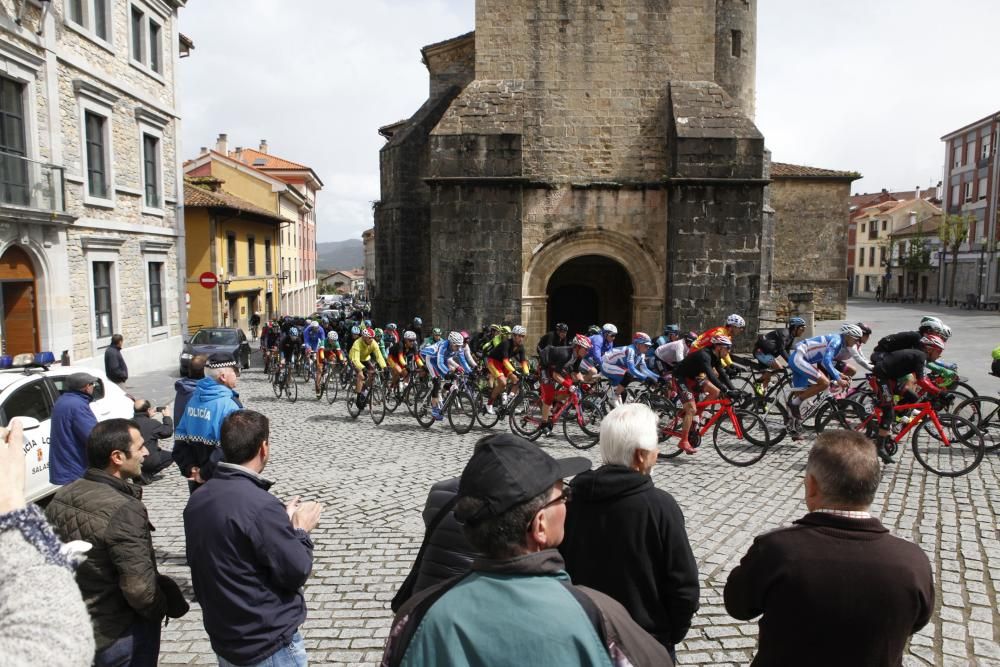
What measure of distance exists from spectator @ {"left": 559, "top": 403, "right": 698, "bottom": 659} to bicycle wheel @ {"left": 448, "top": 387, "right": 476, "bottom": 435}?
26.5 feet

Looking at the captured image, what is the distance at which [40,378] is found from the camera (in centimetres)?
701

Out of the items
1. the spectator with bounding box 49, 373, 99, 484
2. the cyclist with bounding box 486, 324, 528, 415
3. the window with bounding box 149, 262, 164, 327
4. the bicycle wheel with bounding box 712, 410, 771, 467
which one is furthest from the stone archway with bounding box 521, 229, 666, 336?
the spectator with bounding box 49, 373, 99, 484

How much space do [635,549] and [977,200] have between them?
6247 cm

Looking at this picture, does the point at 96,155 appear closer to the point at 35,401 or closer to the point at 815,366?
the point at 35,401

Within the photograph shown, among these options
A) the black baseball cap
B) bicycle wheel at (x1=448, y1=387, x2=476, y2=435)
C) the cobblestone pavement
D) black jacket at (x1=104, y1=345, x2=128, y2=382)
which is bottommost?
the cobblestone pavement

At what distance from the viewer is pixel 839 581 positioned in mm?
2205

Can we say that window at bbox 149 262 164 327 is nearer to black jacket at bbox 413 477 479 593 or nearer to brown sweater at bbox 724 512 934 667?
black jacket at bbox 413 477 479 593

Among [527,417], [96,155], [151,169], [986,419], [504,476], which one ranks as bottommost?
[527,417]

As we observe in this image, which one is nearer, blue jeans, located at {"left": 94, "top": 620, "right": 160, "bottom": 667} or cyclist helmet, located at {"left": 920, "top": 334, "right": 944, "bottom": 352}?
blue jeans, located at {"left": 94, "top": 620, "right": 160, "bottom": 667}

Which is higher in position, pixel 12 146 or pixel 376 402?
pixel 12 146

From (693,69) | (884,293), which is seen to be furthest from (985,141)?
(693,69)

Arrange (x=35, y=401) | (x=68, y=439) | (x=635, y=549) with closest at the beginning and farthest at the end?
1. (x=635, y=549)
2. (x=68, y=439)
3. (x=35, y=401)

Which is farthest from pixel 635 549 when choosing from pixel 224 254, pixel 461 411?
pixel 224 254

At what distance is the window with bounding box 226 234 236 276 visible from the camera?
93.8 ft
